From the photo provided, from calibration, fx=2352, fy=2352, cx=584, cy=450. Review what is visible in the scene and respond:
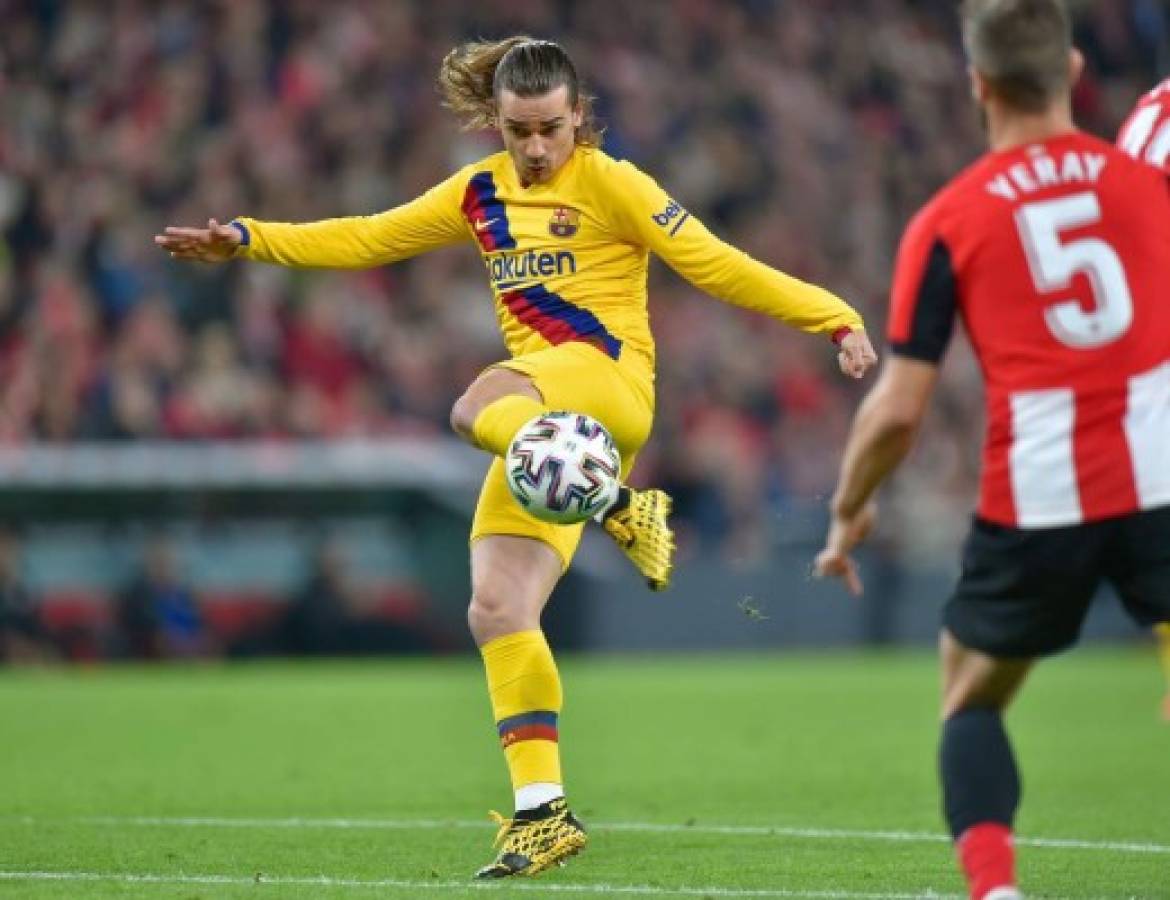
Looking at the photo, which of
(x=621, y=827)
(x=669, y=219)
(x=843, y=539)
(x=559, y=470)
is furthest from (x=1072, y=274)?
(x=621, y=827)

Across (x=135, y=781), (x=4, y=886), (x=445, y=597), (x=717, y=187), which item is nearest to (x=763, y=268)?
(x=4, y=886)

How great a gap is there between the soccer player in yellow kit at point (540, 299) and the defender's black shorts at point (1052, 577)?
1.81m

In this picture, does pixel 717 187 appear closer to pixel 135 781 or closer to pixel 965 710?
pixel 135 781

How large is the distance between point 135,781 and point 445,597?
26.3ft

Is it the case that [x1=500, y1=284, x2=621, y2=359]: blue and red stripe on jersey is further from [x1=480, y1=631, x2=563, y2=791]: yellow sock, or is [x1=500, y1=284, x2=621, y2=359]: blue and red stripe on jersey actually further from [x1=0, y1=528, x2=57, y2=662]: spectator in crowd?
[x1=0, y1=528, x2=57, y2=662]: spectator in crowd

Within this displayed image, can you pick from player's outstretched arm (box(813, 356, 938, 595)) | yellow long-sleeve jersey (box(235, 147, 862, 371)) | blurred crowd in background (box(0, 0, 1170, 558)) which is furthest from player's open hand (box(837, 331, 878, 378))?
blurred crowd in background (box(0, 0, 1170, 558))

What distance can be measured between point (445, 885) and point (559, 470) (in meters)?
1.24

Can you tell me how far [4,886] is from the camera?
654 cm

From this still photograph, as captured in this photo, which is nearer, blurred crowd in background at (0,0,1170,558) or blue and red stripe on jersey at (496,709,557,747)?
blue and red stripe on jersey at (496,709,557,747)

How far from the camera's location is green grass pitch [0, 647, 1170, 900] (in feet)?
22.4

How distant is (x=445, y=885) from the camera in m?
6.54

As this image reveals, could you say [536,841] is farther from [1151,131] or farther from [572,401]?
[1151,131]

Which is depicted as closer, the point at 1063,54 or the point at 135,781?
the point at 1063,54

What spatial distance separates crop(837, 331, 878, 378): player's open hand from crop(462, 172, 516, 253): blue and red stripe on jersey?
1.20m
